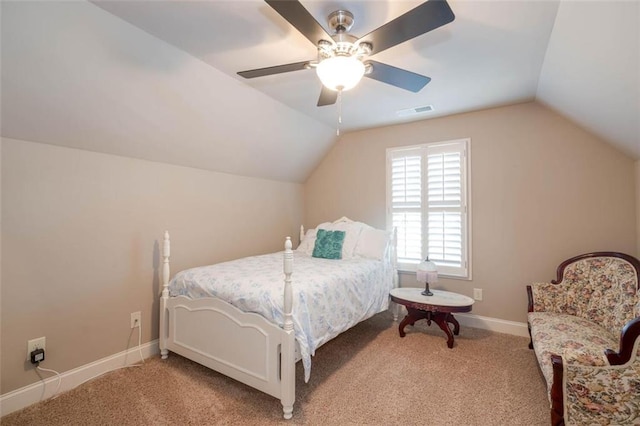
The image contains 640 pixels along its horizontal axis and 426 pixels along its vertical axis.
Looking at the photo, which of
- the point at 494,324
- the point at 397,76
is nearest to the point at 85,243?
the point at 397,76

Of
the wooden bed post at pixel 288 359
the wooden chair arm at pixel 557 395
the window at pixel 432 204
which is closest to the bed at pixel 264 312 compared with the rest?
the wooden bed post at pixel 288 359

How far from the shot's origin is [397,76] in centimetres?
191

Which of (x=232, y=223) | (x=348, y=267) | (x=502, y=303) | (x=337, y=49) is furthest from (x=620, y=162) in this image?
(x=232, y=223)

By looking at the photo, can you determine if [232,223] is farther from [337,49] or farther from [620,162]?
[620,162]

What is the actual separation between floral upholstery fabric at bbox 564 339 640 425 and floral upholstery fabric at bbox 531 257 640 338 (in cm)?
55

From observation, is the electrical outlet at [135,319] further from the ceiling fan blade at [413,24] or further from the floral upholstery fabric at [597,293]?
the floral upholstery fabric at [597,293]

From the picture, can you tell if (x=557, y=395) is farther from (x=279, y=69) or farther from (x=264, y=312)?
(x=279, y=69)

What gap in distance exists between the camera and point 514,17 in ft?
5.87

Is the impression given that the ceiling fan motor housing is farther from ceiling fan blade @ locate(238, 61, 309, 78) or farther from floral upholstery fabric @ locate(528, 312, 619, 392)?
floral upholstery fabric @ locate(528, 312, 619, 392)

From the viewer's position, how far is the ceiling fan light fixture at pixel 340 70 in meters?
1.55

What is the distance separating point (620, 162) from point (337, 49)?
9.42 ft

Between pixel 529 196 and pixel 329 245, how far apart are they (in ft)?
7.00

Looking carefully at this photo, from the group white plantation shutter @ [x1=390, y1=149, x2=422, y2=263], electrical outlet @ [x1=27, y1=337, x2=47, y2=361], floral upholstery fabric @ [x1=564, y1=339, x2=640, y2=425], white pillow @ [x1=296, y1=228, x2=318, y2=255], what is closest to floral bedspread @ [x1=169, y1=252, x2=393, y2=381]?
white pillow @ [x1=296, y1=228, x2=318, y2=255]

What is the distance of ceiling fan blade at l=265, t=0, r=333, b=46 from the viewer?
1.29m
